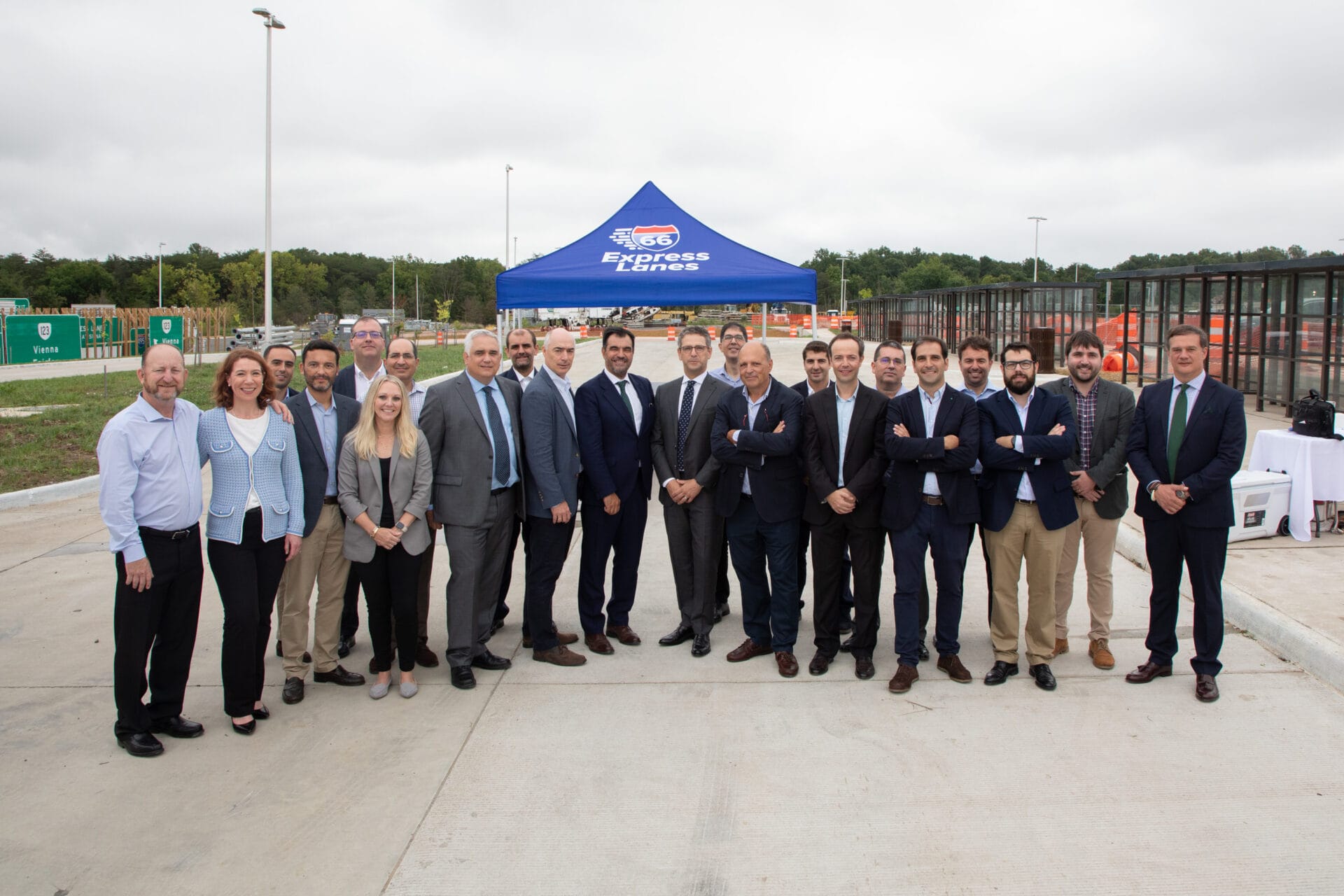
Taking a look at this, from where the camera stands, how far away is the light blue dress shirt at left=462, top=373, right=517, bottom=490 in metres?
5.38

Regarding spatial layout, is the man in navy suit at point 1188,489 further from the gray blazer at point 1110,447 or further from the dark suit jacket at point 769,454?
the dark suit jacket at point 769,454

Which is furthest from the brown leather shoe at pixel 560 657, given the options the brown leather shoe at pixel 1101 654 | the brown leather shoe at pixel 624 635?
the brown leather shoe at pixel 1101 654

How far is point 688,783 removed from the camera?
13.5ft

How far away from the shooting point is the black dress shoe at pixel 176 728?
461 cm

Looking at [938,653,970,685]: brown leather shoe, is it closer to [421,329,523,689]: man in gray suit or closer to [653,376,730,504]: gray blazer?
[653,376,730,504]: gray blazer

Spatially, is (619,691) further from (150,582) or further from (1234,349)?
(1234,349)

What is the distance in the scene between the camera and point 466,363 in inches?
218

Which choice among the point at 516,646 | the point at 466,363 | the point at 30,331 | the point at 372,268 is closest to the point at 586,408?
the point at 466,363

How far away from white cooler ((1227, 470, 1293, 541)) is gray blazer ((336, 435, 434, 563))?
6.59 metres

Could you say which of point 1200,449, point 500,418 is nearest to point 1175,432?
point 1200,449

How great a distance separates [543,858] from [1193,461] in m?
3.95

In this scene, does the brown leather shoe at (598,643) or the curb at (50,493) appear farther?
the curb at (50,493)

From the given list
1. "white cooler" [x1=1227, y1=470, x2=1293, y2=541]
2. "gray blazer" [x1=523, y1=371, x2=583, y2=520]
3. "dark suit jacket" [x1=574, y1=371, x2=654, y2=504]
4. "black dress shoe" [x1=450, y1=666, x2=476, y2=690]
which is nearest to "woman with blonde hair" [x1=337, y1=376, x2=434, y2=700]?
"black dress shoe" [x1=450, y1=666, x2=476, y2=690]

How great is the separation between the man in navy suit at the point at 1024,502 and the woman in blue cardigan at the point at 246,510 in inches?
149
